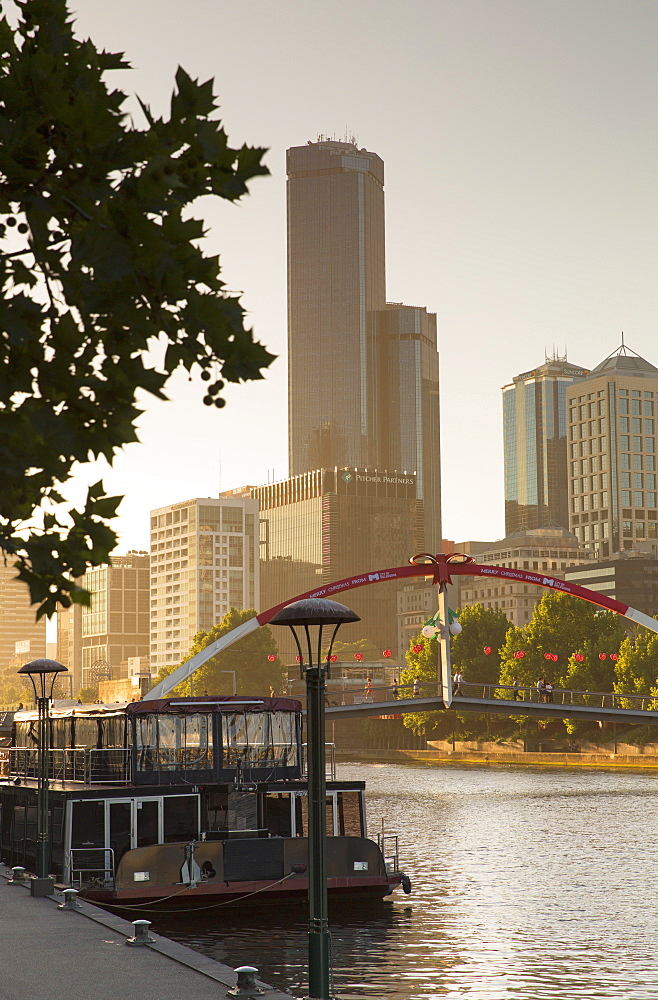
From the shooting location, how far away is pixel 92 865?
33.2 m

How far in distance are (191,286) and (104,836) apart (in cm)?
2844

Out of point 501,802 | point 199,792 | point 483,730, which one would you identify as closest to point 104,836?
point 199,792

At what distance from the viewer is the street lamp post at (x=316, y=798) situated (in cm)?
1708

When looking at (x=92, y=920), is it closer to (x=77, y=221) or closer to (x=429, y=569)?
(x=77, y=221)

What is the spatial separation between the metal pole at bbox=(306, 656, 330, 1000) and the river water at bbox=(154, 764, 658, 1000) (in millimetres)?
6753

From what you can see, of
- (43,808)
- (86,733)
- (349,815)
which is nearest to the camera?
(43,808)

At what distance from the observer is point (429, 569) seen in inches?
2689

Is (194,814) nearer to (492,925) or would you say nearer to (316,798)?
(492,925)

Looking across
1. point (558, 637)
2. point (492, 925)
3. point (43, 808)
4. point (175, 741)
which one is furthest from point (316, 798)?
point (558, 637)

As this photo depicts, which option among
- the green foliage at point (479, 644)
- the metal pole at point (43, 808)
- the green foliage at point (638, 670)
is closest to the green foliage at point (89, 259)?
the metal pole at point (43, 808)

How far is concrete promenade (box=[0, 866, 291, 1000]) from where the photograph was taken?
16891 millimetres

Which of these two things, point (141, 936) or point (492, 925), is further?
point (492, 925)

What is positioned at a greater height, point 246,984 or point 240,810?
point 246,984

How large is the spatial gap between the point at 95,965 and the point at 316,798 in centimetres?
433
